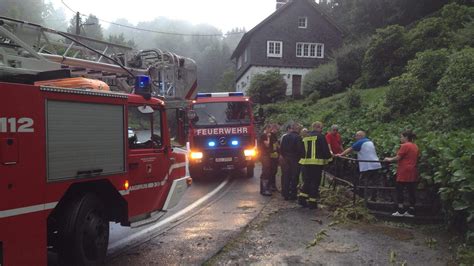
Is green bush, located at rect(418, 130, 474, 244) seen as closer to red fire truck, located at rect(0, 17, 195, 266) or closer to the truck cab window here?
red fire truck, located at rect(0, 17, 195, 266)

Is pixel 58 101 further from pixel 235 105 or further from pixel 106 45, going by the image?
pixel 235 105

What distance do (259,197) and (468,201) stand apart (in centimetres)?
602

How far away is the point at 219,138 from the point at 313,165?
531 cm

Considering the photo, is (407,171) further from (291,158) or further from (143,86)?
(143,86)

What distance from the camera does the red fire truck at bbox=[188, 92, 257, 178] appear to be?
14453mm

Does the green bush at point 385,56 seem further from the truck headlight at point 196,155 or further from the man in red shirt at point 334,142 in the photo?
the truck headlight at point 196,155

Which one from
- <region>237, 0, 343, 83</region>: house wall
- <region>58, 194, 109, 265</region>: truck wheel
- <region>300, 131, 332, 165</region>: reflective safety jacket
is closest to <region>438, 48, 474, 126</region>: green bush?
<region>300, 131, 332, 165</region>: reflective safety jacket

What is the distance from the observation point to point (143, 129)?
6855mm

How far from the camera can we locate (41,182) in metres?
4.79

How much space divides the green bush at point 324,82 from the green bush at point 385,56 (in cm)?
641

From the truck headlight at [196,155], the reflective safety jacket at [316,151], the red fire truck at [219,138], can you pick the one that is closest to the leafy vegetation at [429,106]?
the reflective safety jacket at [316,151]

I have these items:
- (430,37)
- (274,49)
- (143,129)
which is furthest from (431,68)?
(274,49)

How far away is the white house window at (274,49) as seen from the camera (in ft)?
144

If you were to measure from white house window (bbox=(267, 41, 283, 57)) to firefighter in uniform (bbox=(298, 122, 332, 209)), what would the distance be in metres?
34.7
